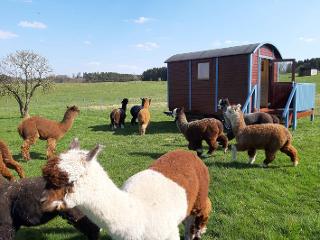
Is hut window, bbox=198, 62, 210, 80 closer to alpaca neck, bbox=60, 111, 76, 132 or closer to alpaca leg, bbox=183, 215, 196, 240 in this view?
alpaca neck, bbox=60, 111, 76, 132

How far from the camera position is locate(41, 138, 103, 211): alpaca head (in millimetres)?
2506

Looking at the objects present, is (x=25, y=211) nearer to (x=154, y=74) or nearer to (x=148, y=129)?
(x=148, y=129)

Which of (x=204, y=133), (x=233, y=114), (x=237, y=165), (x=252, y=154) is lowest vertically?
(x=237, y=165)

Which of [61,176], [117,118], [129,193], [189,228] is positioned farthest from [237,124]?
[117,118]

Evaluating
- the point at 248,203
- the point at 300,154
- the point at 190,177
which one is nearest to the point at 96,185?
the point at 190,177

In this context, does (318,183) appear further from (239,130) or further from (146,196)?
(146,196)

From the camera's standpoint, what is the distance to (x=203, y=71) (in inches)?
627

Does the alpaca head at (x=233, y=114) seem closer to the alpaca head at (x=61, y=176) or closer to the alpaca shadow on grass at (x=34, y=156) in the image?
the alpaca shadow on grass at (x=34, y=156)

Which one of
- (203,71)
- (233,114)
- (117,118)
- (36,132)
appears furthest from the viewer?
(117,118)

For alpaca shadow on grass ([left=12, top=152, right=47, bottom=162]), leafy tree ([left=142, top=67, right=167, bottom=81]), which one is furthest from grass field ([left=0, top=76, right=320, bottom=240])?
leafy tree ([left=142, top=67, right=167, bottom=81])

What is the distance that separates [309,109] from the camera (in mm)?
16547

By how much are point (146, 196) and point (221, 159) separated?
5829mm

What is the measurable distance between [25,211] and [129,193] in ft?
5.82

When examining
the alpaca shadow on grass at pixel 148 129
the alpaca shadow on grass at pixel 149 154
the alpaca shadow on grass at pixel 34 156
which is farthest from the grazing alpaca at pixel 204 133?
the alpaca shadow on grass at pixel 148 129
